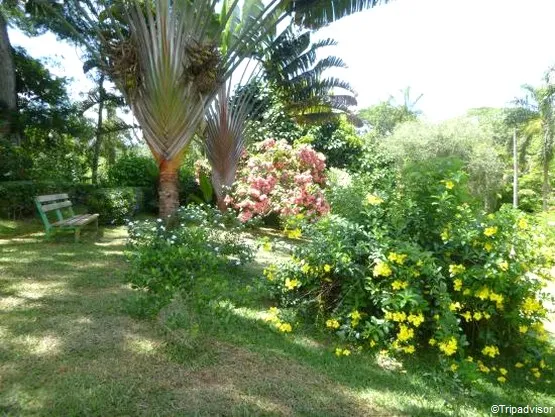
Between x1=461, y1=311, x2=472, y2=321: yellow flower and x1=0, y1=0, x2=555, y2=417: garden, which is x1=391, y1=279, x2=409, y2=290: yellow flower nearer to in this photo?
x1=0, y1=0, x2=555, y2=417: garden

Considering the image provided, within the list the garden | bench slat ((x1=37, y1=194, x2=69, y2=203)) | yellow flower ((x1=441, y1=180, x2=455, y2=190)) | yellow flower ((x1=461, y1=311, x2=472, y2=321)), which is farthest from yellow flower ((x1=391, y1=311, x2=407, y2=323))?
bench slat ((x1=37, y1=194, x2=69, y2=203))

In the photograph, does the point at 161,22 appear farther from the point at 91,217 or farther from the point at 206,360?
the point at 206,360

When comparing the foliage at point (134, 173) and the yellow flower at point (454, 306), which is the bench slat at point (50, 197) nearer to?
the foliage at point (134, 173)

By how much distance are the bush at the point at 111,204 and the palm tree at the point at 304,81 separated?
5554mm

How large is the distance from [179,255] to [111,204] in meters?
6.32

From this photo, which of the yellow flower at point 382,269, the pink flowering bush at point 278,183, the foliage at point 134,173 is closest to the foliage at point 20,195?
the foliage at point 134,173

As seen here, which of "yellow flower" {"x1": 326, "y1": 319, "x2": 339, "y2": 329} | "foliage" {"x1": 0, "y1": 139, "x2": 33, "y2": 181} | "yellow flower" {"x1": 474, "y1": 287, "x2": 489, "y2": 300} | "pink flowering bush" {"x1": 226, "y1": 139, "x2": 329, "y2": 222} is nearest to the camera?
"yellow flower" {"x1": 474, "y1": 287, "x2": 489, "y2": 300}

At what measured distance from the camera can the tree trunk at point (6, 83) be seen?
11734mm

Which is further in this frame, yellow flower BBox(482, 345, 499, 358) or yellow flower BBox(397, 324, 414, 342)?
yellow flower BBox(482, 345, 499, 358)

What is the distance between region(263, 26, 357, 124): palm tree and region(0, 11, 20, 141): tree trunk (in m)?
7.65

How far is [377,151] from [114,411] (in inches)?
591

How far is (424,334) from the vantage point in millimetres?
3688

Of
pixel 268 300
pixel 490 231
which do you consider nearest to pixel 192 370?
pixel 268 300

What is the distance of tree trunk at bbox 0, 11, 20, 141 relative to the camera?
38.5 ft
